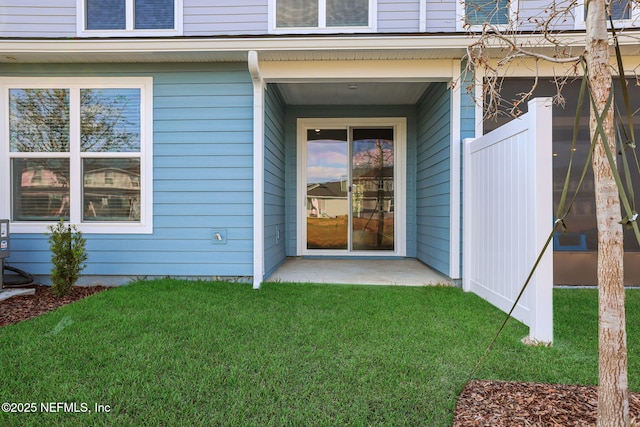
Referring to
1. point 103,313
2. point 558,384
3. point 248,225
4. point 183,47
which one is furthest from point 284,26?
point 558,384

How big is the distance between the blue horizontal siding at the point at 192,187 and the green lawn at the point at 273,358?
0.75m

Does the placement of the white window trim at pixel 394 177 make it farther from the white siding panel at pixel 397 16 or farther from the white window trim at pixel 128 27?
the white window trim at pixel 128 27

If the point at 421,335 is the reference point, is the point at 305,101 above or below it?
above

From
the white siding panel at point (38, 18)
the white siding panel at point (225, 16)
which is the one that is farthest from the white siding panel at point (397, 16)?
the white siding panel at point (38, 18)

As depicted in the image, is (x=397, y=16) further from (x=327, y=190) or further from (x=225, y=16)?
(x=327, y=190)

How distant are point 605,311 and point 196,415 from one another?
1721mm

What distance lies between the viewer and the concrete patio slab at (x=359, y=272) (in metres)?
4.13

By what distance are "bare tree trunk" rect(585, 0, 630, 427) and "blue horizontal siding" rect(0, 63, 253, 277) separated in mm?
3221

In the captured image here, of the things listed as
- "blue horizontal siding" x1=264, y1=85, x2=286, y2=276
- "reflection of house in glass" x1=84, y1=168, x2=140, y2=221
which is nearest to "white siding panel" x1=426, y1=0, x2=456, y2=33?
"blue horizontal siding" x1=264, y1=85, x2=286, y2=276

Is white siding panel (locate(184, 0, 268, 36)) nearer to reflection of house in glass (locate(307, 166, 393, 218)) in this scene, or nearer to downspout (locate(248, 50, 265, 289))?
downspout (locate(248, 50, 265, 289))

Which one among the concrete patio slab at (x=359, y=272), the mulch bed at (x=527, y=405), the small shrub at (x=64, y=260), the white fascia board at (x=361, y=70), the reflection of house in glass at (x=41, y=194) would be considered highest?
the white fascia board at (x=361, y=70)

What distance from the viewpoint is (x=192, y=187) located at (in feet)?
13.2

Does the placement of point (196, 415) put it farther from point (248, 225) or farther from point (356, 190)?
point (356, 190)

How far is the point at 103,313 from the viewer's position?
114 inches
